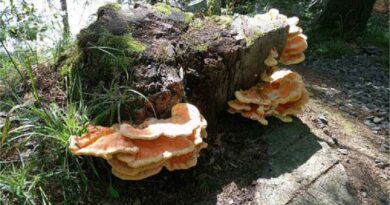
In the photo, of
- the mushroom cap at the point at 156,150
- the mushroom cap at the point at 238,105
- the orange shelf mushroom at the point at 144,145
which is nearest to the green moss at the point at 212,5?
the mushroom cap at the point at 238,105

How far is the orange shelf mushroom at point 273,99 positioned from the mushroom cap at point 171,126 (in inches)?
31.3

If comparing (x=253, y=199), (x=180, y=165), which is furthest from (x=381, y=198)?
(x=180, y=165)

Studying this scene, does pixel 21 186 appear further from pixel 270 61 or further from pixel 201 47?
pixel 270 61

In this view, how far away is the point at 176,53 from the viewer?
326 centimetres

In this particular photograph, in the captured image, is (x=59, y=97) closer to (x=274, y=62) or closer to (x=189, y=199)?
(x=189, y=199)

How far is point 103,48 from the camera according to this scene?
3.14 m

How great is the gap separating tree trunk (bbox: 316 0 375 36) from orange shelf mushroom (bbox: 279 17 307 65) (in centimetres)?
406

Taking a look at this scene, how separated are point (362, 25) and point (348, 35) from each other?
37 cm

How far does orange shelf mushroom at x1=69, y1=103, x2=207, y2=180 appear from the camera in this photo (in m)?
2.50

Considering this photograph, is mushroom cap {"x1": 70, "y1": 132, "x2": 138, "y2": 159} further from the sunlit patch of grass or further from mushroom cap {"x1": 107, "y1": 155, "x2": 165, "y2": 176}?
the sunlit patch of grass

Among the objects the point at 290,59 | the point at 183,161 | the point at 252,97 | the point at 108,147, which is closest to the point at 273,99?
the point at 252,97

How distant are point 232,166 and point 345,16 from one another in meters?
5.35

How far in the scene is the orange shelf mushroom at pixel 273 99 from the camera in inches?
139

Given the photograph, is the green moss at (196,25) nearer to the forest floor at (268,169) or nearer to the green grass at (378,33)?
the forest floor at (268,169)
